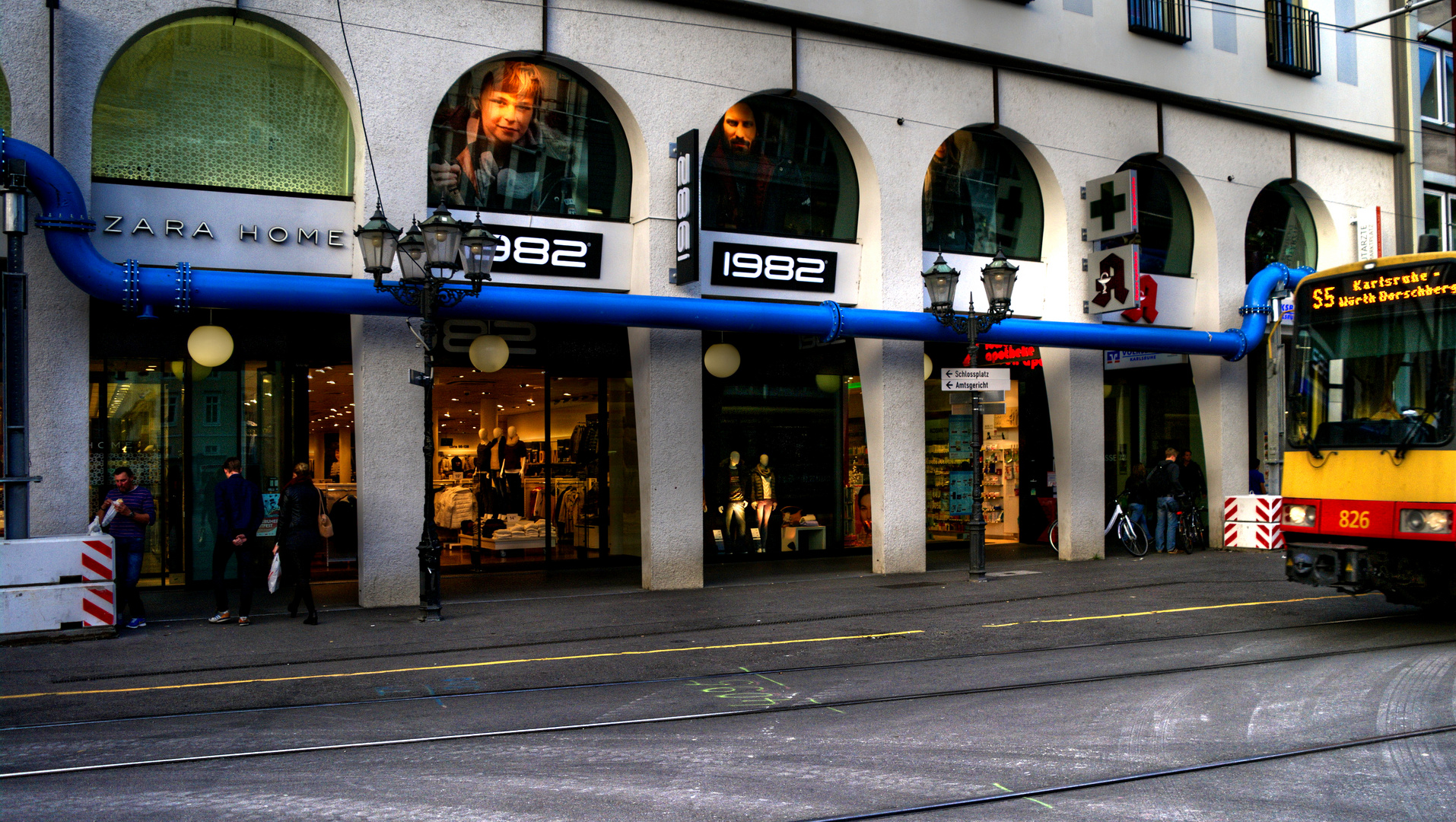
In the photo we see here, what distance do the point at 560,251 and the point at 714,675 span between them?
761cm

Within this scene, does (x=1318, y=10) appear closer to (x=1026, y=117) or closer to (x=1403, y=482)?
(x=1026, y=117)

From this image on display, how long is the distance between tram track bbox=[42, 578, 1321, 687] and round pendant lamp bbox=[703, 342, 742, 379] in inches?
190

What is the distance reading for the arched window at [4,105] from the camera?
12.3 meters

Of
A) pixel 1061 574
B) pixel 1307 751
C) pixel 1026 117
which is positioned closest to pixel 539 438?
pixel 1061 574

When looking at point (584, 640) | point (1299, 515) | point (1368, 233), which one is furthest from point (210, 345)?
point (1368, 233)

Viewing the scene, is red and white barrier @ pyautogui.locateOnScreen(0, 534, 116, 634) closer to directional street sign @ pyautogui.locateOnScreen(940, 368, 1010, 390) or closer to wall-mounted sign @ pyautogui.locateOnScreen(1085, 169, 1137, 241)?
directional street sign @ pyautogui.locateOnScreen(940, 368, 1010, 390)

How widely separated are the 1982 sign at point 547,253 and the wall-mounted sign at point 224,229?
1961 mm

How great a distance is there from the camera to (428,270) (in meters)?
12.3

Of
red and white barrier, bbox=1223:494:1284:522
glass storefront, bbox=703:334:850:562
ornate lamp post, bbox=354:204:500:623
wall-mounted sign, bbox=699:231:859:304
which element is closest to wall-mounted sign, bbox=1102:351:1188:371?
red and white barrier, bbox=1223:494:1284:522

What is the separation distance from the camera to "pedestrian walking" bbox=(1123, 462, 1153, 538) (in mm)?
19906

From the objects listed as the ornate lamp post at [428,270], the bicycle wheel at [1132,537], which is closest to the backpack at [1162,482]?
the bicycle wheel at [1132,537]

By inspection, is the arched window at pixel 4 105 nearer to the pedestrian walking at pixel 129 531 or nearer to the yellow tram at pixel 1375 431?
the pedestrian walking at pixel 129 531

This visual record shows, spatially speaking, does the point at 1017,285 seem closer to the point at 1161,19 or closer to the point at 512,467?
the point at 1161,19

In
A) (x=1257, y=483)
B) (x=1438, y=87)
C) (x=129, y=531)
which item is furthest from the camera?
(x=1438, y=87)
